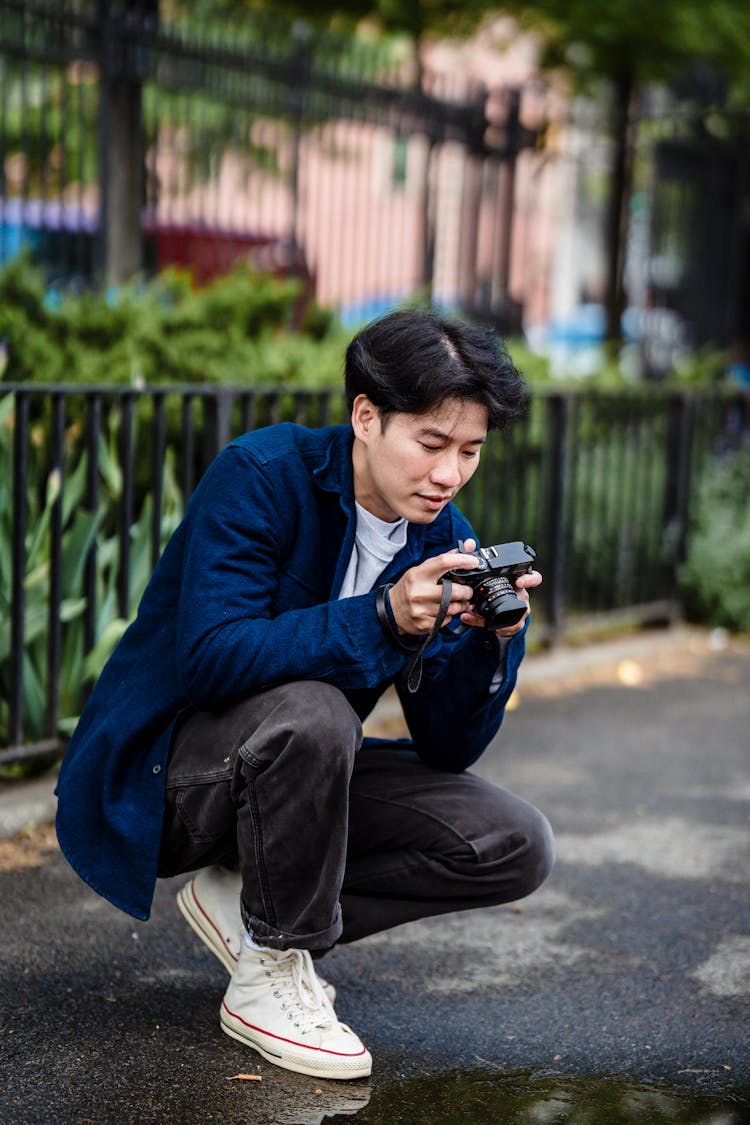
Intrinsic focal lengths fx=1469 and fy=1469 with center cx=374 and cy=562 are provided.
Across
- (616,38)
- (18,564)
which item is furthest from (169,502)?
(616,38)

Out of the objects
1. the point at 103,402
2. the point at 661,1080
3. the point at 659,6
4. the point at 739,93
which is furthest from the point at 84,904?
the point at 739,93

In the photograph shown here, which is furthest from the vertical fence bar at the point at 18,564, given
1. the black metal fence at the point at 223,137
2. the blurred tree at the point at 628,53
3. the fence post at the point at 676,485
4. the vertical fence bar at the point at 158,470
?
the blurred tree at the point at 628,53

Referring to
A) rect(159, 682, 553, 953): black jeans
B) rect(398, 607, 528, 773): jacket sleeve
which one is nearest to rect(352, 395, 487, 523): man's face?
rect(398, 607, 528, 773): jacket sleeve

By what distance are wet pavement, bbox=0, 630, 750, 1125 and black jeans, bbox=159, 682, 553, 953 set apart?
0.97 ft

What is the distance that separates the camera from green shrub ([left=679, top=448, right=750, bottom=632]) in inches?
293

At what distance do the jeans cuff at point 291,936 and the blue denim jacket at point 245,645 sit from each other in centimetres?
21

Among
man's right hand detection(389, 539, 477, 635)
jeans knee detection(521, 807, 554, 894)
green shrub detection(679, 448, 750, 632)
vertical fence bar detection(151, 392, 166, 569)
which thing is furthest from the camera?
green shrub detection(679, 448, 750, 632)

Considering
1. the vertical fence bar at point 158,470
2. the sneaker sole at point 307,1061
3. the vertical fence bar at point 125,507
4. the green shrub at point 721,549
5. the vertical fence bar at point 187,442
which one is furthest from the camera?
the green shrub at point 721,549

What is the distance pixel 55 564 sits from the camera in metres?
4.32

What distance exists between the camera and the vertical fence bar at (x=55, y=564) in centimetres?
430

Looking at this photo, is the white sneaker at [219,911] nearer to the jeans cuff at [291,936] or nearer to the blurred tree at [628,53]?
the jeans cuff at [291,936]

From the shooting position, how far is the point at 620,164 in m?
11.0

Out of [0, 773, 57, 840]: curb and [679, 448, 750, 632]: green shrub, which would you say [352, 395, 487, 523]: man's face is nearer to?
[0, 773, 57, 840]: curb

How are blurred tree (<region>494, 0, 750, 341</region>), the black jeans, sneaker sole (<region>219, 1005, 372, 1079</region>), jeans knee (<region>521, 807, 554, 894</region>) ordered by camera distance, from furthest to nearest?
blurred tree (<region>494, 0, 750, 341</region>) < jeans knee (<region>521, 807, 554, 894</region>) < sneaker sole (<region>219, 1005, 372, 1079</region>) < the black jeans
